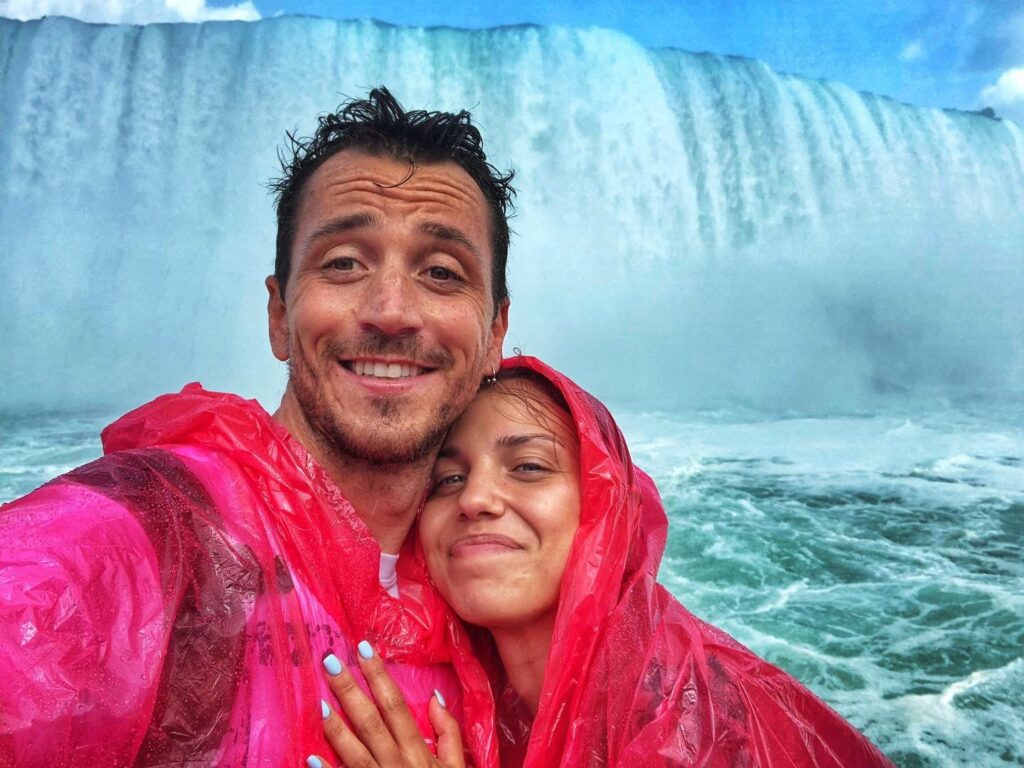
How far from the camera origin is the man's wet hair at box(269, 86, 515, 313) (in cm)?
179

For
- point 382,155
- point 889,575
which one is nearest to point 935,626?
point 889,575

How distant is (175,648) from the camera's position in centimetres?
104

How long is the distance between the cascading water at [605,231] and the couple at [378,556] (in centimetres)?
857

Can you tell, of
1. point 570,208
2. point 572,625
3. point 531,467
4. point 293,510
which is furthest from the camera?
point 570,208

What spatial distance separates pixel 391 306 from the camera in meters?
1.55

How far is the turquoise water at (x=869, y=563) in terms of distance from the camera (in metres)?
3.95

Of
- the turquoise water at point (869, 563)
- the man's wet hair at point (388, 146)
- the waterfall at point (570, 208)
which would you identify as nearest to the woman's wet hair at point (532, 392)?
the man's wet hair at point (388, 146)

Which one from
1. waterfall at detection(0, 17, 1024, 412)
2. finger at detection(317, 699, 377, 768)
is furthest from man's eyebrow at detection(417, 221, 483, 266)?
waterfall at detection(0, 17, 1024, 412)

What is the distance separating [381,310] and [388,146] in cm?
46

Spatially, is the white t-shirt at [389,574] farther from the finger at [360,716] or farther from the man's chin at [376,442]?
the finger at [360,716]

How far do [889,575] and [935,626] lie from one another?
2.98 feet

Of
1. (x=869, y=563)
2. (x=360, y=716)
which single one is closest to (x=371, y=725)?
(x=360, y=716)

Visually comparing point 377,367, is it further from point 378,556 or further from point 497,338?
point 497,338

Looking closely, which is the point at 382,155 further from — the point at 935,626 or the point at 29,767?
the point at 935,626
